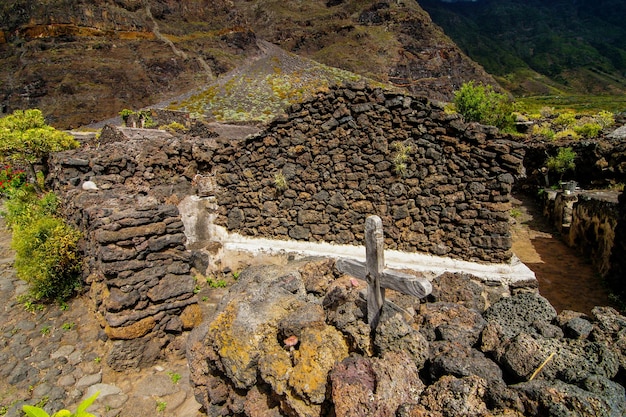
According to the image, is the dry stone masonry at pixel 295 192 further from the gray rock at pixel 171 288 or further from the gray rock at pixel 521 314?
the gray rock at pixel 521 314

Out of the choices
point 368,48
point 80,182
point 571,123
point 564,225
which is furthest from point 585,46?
point 80,182

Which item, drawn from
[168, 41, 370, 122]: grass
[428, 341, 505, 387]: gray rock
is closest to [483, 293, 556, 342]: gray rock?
[428, 341, 505, 387]: gray rock

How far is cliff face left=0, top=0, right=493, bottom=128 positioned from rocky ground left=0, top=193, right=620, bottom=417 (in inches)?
1546

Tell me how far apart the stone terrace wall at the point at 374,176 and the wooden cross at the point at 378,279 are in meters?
2.97

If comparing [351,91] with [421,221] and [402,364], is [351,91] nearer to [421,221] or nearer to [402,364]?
[421,221]

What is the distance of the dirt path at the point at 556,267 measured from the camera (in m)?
6.52

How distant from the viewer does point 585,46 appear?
374ft

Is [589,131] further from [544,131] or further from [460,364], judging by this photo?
[460,364]

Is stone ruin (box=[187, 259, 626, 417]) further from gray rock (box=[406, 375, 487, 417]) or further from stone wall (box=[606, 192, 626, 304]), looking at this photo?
stone wall (box=[606, 192, 626, 304])

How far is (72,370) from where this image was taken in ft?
14.2

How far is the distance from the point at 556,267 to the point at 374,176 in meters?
5.28

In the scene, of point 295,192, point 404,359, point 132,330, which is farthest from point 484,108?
point 404,359

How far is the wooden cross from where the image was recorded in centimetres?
266

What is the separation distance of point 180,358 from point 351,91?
4.65 metres
